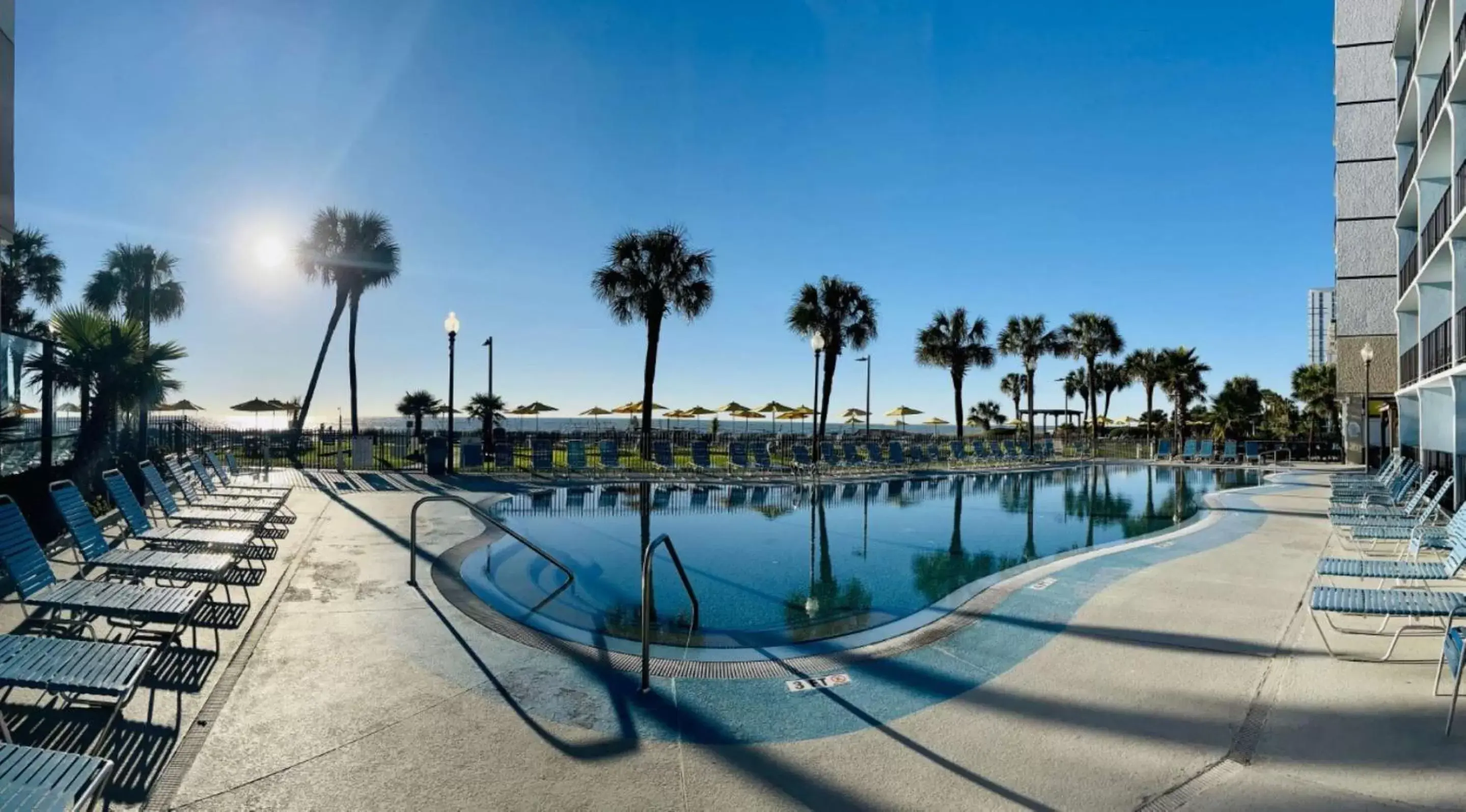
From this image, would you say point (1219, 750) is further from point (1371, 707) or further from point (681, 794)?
point (681, 794)

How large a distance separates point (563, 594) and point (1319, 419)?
155ft

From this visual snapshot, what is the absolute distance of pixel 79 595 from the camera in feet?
14.5

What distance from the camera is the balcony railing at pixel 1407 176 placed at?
17.2 m

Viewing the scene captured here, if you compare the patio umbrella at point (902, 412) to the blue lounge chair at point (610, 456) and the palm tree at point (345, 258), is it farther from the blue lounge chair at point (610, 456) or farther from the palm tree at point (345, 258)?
the palm tree at point (345, 258)

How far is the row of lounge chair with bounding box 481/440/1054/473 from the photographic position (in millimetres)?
18719

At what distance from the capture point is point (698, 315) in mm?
25094

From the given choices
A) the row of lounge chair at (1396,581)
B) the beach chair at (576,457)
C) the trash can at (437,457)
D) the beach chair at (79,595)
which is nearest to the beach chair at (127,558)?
the beach chair at (79,595)

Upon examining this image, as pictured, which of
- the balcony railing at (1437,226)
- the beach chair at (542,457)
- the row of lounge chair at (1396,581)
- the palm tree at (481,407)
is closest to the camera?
the row of lounge chair at (1396,581)

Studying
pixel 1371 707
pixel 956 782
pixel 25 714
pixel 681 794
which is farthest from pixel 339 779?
pixel 1371 707

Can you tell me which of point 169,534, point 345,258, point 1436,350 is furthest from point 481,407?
point 1436,350

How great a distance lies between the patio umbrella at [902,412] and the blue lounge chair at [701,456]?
81.4ft

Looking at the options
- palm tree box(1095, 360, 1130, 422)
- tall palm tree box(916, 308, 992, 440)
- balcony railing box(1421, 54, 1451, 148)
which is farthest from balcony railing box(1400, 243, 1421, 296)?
palm tree box(1095, 360, 1130, 422)

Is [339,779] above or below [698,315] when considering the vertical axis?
below

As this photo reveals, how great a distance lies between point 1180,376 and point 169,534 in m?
45.6
